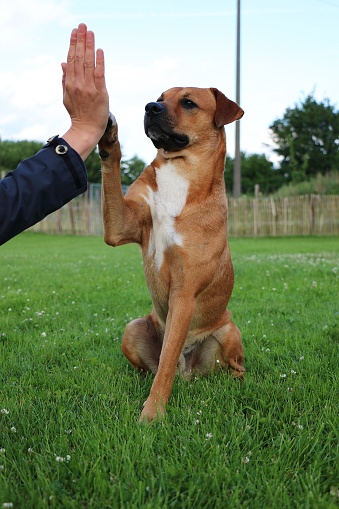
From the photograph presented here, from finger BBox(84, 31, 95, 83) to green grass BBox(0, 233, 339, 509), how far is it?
5.18ft

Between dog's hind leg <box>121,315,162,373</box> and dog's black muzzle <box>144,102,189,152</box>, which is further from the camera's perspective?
dog's hind leg <box>121,315,162,373</box>

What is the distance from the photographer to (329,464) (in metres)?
2.26

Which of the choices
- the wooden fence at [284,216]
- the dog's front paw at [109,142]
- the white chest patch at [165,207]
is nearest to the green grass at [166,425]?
the white chest patch at [165,207]

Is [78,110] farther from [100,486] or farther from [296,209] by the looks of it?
A: [296,209]

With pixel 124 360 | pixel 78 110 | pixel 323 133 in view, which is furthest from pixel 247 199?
pixel 78 110

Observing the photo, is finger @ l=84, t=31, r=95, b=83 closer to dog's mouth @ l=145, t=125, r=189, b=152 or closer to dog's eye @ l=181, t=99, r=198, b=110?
dog's mouth @ l=145, t=125, r=189, b=152

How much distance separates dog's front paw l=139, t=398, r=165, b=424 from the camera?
2691 millimetres

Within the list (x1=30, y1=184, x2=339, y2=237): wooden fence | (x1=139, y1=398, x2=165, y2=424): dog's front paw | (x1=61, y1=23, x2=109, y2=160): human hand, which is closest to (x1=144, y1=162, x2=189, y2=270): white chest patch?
(x1=139, y1=398, x2=165, y2=424): dog's front paw

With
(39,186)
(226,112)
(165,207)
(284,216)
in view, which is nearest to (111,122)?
(165,207)

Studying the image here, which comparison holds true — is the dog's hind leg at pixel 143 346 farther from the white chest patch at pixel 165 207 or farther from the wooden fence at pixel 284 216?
the wooden fence at pixel 284 216

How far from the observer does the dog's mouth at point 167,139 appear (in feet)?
10.8

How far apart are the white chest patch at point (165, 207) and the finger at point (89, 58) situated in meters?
1.39

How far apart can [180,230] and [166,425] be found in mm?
1196

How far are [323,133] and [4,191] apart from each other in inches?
1709
